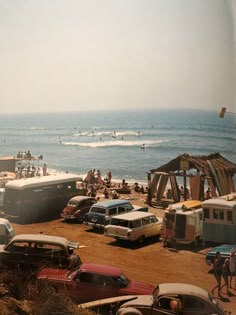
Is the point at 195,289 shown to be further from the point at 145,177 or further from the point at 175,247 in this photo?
the point at 145,177

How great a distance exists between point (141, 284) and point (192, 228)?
742mm

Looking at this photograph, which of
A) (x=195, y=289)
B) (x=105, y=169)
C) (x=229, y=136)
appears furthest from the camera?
(x=229, y=136)

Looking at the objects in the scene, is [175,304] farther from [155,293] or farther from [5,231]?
[5,231]

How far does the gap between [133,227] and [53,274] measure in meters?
0.73

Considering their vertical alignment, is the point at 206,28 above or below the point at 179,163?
above

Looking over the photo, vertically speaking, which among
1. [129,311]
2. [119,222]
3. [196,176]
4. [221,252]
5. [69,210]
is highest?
[196,176]

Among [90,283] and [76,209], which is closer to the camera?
[90,283]


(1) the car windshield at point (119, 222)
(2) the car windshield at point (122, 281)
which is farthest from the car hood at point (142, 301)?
(1) the car windshield at point (119, 222)

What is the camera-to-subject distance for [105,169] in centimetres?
346

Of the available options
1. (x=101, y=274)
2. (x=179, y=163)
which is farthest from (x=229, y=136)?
(x=101, y=274)

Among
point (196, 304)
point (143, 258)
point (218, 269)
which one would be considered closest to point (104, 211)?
point (143, 258)

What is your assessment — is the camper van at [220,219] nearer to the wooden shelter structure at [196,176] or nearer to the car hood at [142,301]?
the wooden shelter structure at [196,176]

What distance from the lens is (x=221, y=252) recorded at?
11.4 ft

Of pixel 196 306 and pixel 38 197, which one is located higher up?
pixel 38 197
